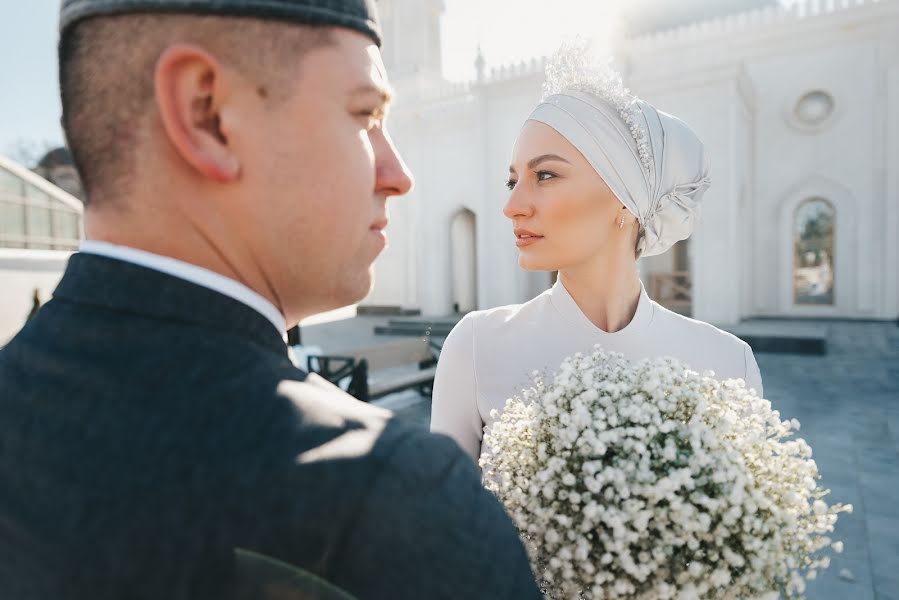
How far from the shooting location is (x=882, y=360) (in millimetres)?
9789

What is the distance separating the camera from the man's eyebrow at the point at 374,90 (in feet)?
2.58

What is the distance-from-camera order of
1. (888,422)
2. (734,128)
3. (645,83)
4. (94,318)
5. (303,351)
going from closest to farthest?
(94,318) → (888,422) → (303,351) → (734,128) → (645,83)

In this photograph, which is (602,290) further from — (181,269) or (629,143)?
(181,269)

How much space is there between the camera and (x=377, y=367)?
24.9ft

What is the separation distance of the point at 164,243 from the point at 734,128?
14.1 meters

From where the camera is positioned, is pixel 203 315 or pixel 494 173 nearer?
pixel 203 315

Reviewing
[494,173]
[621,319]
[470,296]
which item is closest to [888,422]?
[621,319]

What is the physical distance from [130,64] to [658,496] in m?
0.93

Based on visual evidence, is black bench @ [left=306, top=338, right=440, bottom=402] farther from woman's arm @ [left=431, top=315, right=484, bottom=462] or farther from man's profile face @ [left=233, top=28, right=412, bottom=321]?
man's profile face @ [left=233, top=28, right=412, bottom=321]

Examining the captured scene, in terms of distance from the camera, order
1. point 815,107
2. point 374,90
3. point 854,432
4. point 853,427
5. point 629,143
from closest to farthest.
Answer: point 374,90 < point 629,143 < point 854,432 < point 853,427 < point 815,107

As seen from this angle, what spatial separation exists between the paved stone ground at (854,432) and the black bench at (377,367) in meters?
0.42

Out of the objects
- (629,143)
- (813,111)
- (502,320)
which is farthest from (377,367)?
(813,111)

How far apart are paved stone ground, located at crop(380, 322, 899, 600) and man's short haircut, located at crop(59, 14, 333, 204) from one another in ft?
8.17

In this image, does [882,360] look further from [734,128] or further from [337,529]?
[337,529]
